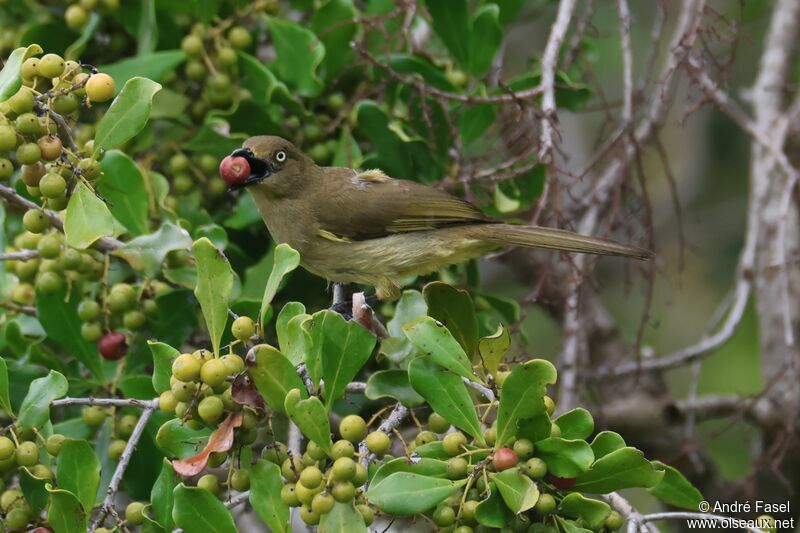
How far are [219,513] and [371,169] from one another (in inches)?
85.6

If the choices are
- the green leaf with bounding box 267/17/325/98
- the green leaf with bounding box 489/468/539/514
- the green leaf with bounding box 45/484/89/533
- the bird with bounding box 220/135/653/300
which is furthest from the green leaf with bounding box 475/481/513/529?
the green leaf with bounding box 267/17/325/98

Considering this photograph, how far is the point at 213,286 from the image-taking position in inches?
99.5

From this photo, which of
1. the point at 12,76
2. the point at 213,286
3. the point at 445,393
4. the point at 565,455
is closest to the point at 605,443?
the point at 565,455

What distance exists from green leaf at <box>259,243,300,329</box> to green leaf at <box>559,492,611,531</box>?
2.88ft

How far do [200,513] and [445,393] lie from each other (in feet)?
2.18

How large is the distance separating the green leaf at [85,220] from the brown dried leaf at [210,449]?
64 centimetres

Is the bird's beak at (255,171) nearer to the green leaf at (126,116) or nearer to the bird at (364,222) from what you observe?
the bird at (364,222)

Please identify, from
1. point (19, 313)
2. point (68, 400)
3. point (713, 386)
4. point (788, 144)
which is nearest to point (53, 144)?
point (68, 400)

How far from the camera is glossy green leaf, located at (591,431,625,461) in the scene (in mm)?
2467

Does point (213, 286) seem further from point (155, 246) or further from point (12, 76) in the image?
point (155, 246)

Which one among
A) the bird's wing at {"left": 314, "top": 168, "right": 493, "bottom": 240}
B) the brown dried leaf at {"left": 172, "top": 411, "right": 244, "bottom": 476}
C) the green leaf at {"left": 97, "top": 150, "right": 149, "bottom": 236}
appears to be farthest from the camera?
the bird's wing at {"left": 314, "top": 168, "right": 493, "bottom": 240}

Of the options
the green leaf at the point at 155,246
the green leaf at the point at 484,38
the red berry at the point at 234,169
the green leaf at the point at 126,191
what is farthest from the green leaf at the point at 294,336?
the green leaf at the point at 484,38

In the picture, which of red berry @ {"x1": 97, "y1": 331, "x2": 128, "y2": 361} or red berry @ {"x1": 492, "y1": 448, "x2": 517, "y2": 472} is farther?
red berry @ {"x1": 97, "y1": 331, "x2": 128, "y2": 361}

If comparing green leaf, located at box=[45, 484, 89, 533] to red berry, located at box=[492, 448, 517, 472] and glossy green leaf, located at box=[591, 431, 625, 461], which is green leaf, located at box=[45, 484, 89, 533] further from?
glossy green leaf, located at box=[591, 431, 625, 461]
